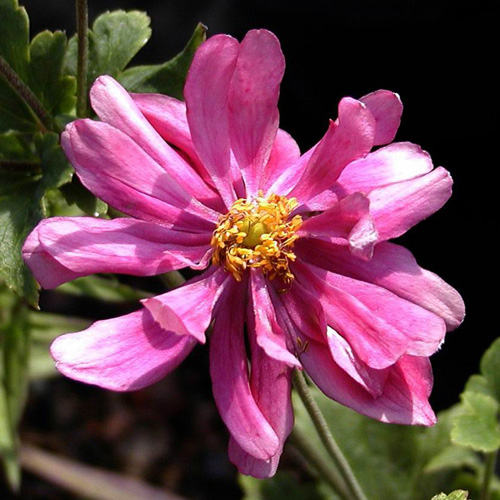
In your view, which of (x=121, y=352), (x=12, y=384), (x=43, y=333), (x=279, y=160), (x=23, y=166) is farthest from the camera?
(x=43, y=333)

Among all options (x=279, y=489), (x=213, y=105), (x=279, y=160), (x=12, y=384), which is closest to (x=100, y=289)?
(x=12, y=384)

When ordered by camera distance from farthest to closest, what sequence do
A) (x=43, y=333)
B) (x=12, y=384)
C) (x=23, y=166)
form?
(x=43, y=333) < (x=12, y=384) < (x=23, y=166)

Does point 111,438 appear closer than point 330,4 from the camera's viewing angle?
No

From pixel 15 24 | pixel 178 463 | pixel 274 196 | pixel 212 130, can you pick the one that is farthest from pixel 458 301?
pixel 178 463

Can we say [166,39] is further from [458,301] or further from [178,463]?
[458,301]

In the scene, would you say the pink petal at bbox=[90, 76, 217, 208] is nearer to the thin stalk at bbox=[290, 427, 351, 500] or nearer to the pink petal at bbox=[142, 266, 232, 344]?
the pink petal at bbox=[142, 266, 232, 344]

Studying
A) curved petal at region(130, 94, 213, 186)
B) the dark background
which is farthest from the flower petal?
the dark background

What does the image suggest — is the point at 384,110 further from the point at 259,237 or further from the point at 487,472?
the point at 487,472
